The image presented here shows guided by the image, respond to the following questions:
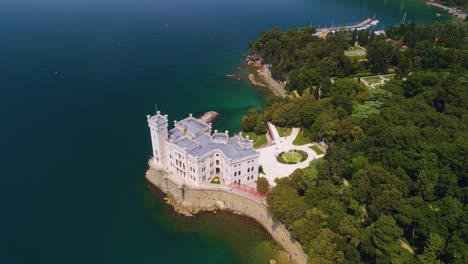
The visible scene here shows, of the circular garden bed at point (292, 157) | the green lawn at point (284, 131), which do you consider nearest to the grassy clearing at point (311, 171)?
the circular garden bed at point (292, 157)

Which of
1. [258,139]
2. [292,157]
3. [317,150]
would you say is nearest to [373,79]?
[317,150]

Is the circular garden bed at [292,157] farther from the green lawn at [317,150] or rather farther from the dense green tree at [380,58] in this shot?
the dense green tree at [380,58]

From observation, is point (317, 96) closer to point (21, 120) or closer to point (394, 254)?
point (394, 254)

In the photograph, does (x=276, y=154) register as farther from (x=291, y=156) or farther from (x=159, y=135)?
(x=159, y=135)

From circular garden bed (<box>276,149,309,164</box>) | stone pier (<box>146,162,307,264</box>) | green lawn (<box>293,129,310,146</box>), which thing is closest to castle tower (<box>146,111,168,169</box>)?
stone pier (<box>146,162,307,264</box>)

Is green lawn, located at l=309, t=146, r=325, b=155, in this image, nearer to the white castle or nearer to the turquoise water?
the white castle

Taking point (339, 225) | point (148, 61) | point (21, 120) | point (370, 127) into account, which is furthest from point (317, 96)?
point (21, 120)
